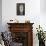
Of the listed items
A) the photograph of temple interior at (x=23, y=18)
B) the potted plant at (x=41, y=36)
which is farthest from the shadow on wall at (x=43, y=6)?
the potted plant at (x=41, y=36)

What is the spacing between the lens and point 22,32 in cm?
538

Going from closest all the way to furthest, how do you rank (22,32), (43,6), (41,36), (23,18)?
(41,36) → (22,32) → (23,18) → (43,6)

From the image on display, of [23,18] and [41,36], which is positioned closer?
[41,36]

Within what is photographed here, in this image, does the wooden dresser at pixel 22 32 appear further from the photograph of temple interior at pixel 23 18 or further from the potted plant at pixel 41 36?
the potted plant at pixel 41 36

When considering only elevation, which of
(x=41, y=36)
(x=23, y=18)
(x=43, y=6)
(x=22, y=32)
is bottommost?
(x=41, y=36)

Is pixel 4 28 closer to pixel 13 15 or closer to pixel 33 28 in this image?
pixel 13 15

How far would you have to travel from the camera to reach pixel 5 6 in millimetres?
5500

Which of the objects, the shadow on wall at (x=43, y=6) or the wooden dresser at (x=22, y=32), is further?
the shadow on wall at (x=43, y=6)

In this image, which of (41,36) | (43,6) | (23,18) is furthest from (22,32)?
(43,6)

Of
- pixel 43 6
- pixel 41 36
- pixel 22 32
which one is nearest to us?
pixel 41 36

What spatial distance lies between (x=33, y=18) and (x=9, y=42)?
1.78 metres

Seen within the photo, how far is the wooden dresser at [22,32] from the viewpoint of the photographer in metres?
5.30

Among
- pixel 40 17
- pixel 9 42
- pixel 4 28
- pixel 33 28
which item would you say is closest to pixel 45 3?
pixel 40 17

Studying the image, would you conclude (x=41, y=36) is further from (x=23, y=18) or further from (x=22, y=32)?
(x=23, y=18)
